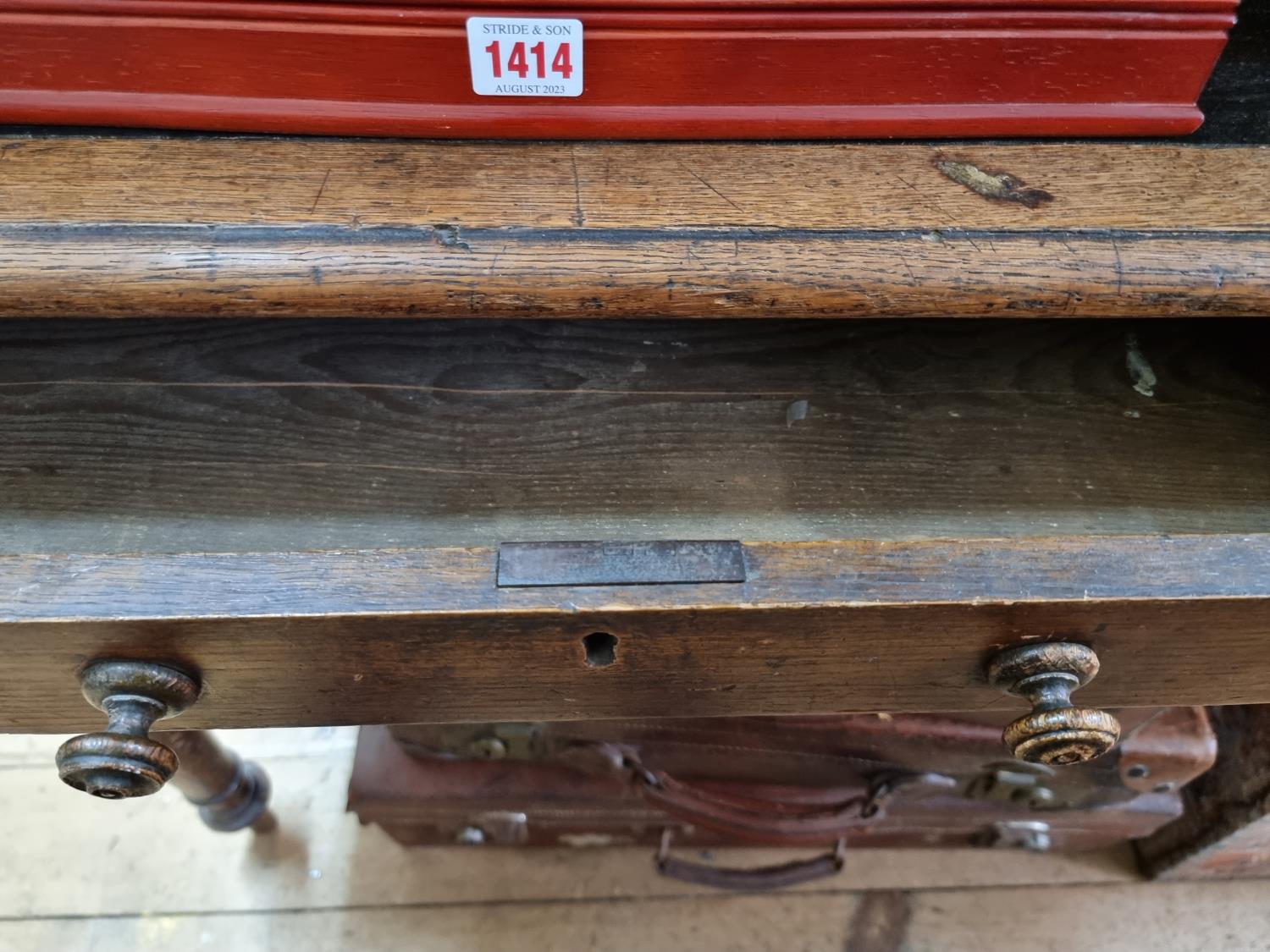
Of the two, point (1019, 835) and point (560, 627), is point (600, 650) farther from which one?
point (1019, 835)

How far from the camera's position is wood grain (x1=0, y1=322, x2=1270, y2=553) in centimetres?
60

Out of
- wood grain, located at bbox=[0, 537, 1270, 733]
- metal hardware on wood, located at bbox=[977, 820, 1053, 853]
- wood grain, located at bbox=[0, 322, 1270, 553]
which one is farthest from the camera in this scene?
metal hardware on wood, located at bbox=[977, 820, 1053, 853]

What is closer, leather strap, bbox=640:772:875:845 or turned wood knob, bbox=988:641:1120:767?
turned wood knob, bbox=988:641:1120:767

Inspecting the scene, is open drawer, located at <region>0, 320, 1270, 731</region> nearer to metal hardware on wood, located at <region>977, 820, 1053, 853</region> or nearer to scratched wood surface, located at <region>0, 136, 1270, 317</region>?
scratched wood surface, located at <region>0, 136, 1270, 317</region>

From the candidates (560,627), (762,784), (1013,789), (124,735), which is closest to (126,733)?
(124,735)

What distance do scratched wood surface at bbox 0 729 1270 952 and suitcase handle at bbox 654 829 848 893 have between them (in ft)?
0.31

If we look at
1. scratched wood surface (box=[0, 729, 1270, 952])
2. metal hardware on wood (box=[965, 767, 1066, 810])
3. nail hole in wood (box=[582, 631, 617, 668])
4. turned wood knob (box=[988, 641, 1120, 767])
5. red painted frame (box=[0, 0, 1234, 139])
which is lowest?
scratched wood surface (box=[0, 729, 1270, 952])

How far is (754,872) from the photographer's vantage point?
0.90 m

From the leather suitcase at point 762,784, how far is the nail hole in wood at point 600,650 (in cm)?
31

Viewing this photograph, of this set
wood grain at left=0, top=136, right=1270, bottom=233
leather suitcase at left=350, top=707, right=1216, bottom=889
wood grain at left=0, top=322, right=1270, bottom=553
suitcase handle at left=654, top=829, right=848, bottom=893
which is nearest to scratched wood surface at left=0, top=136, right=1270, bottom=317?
wood grain at left=0, top=136, right=1270, bottom=233

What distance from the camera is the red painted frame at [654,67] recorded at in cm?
56

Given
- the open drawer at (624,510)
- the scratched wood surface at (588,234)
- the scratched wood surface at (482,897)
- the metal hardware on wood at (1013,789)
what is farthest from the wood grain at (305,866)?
the scratched wood surface at (588,234)

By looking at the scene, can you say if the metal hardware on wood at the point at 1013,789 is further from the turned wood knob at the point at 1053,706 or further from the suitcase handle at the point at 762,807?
the turned wood knob at the point at 1053,706

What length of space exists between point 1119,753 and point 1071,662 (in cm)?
41
